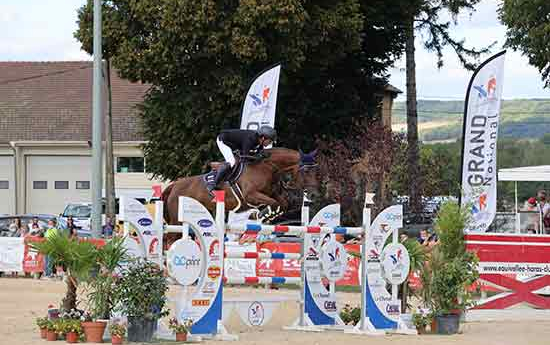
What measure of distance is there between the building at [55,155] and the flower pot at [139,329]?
4005cm

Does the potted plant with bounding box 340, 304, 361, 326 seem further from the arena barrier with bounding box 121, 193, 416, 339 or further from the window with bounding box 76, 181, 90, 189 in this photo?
the window with bounding box 76, 181, 90, 189

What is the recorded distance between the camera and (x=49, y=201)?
54594 mm

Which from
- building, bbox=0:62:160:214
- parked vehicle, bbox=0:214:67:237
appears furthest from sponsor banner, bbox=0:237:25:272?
building, bbox=0:62:160:214

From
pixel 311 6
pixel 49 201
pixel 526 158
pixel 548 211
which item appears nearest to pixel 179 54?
pixel 311 6

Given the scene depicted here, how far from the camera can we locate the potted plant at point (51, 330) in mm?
13578

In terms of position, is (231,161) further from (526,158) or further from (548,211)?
(526,158)

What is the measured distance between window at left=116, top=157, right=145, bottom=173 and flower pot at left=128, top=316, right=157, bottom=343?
138 ft

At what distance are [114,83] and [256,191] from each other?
42.5 meters

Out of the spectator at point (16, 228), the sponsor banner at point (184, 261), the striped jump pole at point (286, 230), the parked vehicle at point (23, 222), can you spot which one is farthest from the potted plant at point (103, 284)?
the parked vehicle at point (23, 222)

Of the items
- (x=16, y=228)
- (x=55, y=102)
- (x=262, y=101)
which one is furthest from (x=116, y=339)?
(x=55, y=102)

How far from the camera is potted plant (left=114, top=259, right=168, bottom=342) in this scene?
43.4 ft

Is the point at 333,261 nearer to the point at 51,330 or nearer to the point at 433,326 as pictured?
the point at 433,326

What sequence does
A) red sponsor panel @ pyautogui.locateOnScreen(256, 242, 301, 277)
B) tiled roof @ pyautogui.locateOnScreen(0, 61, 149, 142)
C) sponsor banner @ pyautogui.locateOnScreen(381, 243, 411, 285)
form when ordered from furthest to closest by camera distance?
tiled roof @ pyautogui.locateOnScreen(0, 61, 149, 142), red sponsor panel @ pyautogui.locateOnScreen(256, 242, 301, 277), sponsor banner @ pyautogui.locateOnScreen(381, 243, 411, 285)

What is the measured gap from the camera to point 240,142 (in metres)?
16.7
